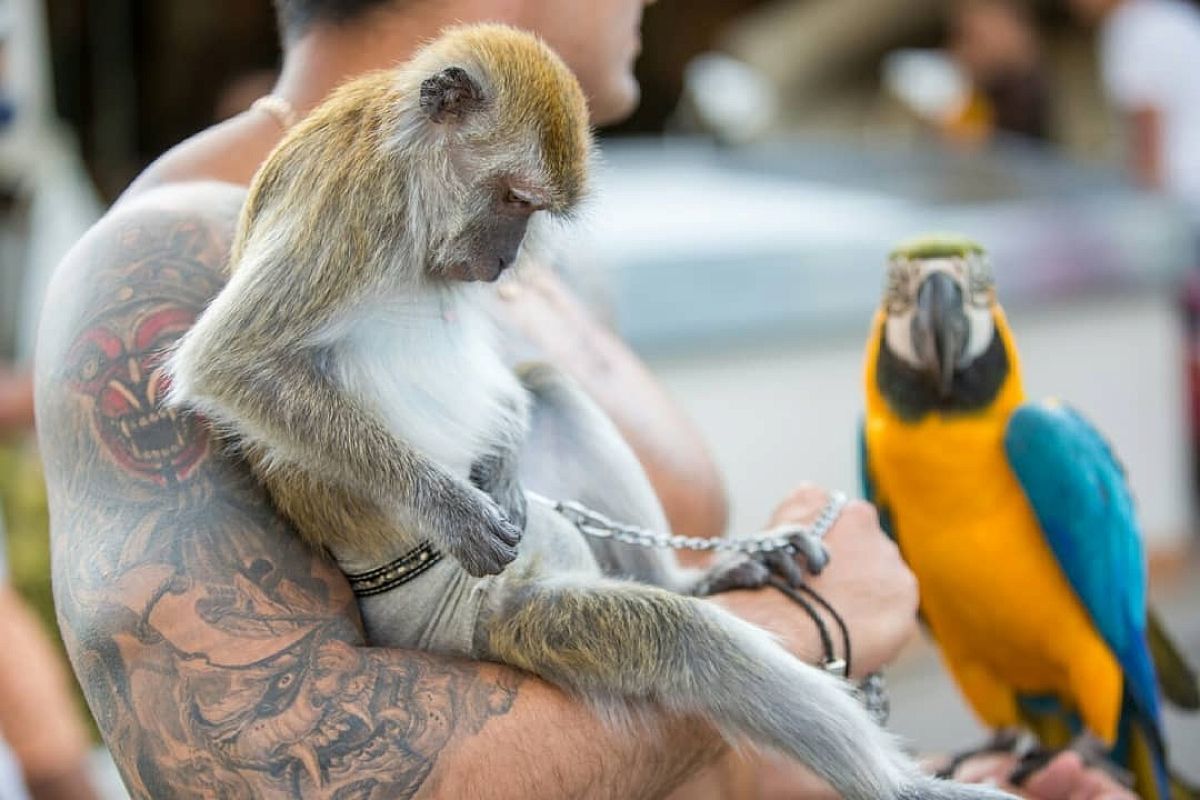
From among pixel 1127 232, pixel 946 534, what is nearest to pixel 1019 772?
pixel 946 534

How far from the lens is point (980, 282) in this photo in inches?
79.4

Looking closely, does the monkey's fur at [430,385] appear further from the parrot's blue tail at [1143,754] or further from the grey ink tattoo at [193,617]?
the parrot's blue tail at [1143,754]

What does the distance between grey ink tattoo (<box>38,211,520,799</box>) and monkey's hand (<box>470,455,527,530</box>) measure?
0.21 metres

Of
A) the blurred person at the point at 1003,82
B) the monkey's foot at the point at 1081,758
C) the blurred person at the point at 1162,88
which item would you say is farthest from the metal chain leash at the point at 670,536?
the blurred person at the point at 1003,82

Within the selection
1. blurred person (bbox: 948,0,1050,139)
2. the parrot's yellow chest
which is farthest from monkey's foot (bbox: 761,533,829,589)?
blurred person (bbox: 948,0,1050,139)

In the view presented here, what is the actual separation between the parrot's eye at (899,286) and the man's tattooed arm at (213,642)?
0.74 m

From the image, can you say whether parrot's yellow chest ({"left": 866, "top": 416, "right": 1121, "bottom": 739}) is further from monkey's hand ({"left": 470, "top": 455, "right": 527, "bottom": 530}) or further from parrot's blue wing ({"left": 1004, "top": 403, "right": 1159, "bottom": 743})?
monkey's hand ({"left": 470, "top": 455, "right": 527, "bottom": 530})

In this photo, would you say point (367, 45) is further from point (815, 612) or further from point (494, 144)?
point (815, 612)

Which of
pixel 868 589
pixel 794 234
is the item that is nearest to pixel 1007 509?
pixel 868 589

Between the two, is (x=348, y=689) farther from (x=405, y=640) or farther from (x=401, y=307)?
(x=401, y=307)

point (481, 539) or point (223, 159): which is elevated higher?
point (223, 159)

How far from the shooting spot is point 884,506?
86.7 inches

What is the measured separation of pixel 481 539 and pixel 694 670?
0.86 feet

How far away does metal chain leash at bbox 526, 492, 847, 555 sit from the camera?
1704 millimetres
